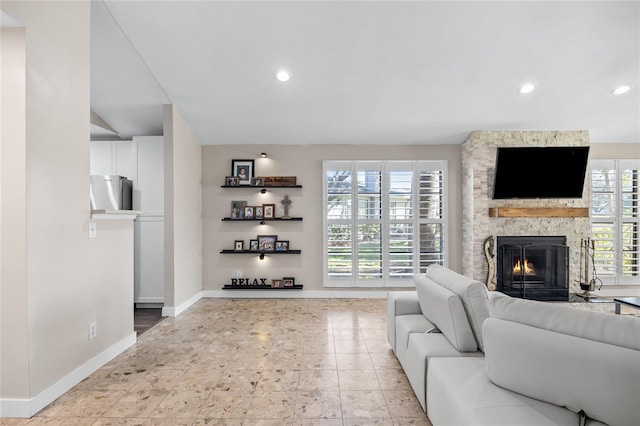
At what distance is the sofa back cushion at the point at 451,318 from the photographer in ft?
6.31

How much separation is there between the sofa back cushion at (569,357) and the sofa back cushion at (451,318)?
0.40 m

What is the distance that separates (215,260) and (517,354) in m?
4.60

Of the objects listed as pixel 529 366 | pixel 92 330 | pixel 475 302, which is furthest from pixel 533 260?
pixel 92 330

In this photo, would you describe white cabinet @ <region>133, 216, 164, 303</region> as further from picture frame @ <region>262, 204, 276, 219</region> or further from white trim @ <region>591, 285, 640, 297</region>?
white trim @ <region>591, 285, 640, 297</region>

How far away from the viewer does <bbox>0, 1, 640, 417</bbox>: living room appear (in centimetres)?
208

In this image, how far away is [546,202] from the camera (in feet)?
15.8

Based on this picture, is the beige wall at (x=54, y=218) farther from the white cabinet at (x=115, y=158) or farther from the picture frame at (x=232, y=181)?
the picture frame at (x=232, y=181)

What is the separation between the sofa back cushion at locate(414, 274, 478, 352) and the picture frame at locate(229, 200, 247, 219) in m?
3.54

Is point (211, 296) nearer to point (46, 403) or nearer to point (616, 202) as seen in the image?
point (46, 403)

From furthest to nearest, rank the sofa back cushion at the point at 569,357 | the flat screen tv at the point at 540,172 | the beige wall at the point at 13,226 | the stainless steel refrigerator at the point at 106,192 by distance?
the flat screen tv at the point at 540,172 → the stainless steel refrigerator at the point at 106,192 → the beige wall at the point at 13,226 → the sofa back cushion at the point at 569,357

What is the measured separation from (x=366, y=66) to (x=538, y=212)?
3.34m

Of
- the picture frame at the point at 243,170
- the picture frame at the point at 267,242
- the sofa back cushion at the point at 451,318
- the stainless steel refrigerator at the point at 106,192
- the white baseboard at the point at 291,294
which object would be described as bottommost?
the white baseboard at the point at 291,294

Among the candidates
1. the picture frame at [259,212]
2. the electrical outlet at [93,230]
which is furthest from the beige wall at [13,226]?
the picture frame at [259,212]

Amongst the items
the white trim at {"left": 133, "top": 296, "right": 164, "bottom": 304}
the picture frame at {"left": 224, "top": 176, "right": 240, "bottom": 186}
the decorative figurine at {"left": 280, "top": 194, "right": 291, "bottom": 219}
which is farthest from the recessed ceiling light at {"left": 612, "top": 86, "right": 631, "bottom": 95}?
the white trim at {"left": 133, "top": 296, "right": 164, "bottom": 304}
